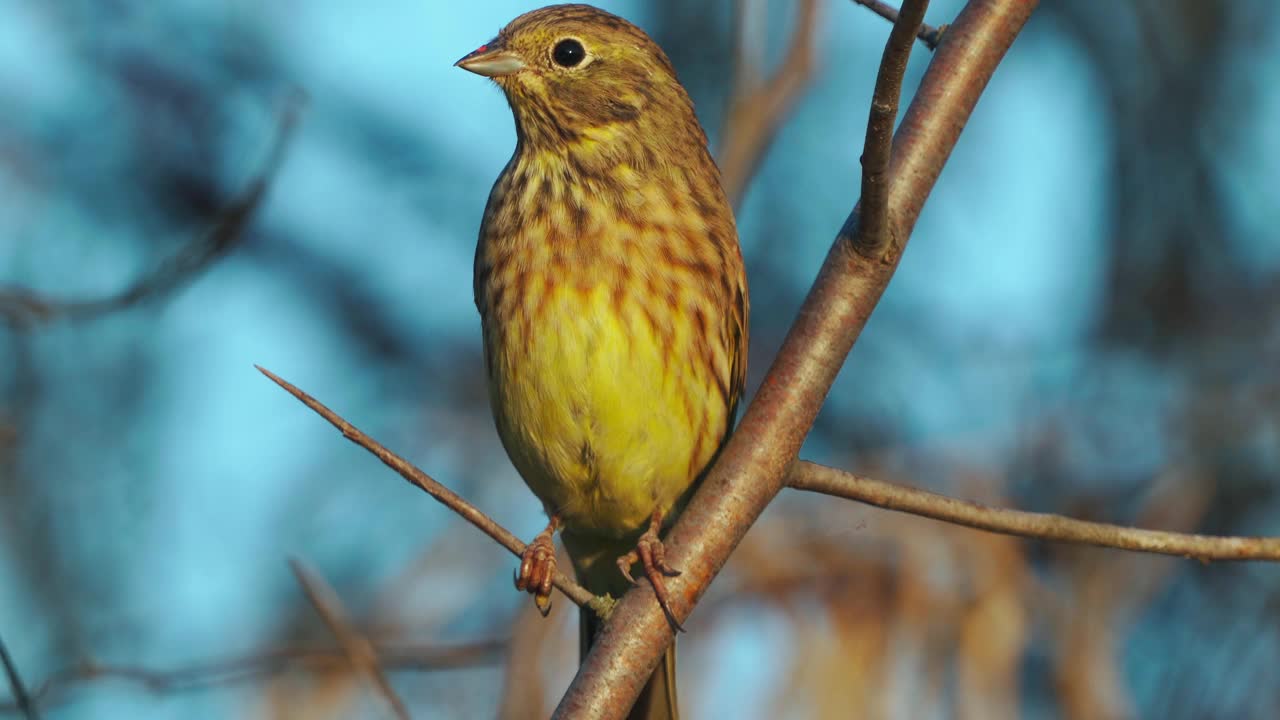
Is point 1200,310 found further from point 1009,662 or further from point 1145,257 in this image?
point 1009,662

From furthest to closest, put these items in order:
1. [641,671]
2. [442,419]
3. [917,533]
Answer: [442,419] < [917,533] < [641,671]

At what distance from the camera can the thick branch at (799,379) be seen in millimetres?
3031

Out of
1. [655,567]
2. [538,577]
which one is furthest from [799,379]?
[538,577]

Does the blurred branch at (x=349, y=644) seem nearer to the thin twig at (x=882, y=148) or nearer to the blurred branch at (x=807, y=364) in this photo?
the blurred branch at (x=807, y=364)

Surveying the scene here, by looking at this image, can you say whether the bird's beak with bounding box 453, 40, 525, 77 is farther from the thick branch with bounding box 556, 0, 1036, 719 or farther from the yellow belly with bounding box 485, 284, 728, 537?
the thick branch with bounding box 556, 0, 1036, 719

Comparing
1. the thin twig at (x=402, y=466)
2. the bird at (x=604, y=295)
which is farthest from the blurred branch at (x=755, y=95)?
the thin twig at (x=402, y=466)

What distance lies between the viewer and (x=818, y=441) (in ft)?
23.5

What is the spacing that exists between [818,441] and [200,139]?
4.06 metres

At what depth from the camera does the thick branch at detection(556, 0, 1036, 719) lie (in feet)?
9.95

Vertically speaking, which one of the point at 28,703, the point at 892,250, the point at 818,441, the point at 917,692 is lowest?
the point at 818,441

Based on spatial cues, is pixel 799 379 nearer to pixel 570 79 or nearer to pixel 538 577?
pixel 538 577

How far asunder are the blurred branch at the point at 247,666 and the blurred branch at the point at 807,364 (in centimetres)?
49

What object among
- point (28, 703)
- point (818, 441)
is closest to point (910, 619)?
point (28, 703)

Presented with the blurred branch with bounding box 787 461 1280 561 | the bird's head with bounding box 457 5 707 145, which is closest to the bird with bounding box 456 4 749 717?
the bird's head with bounding box 457 5 707 145
